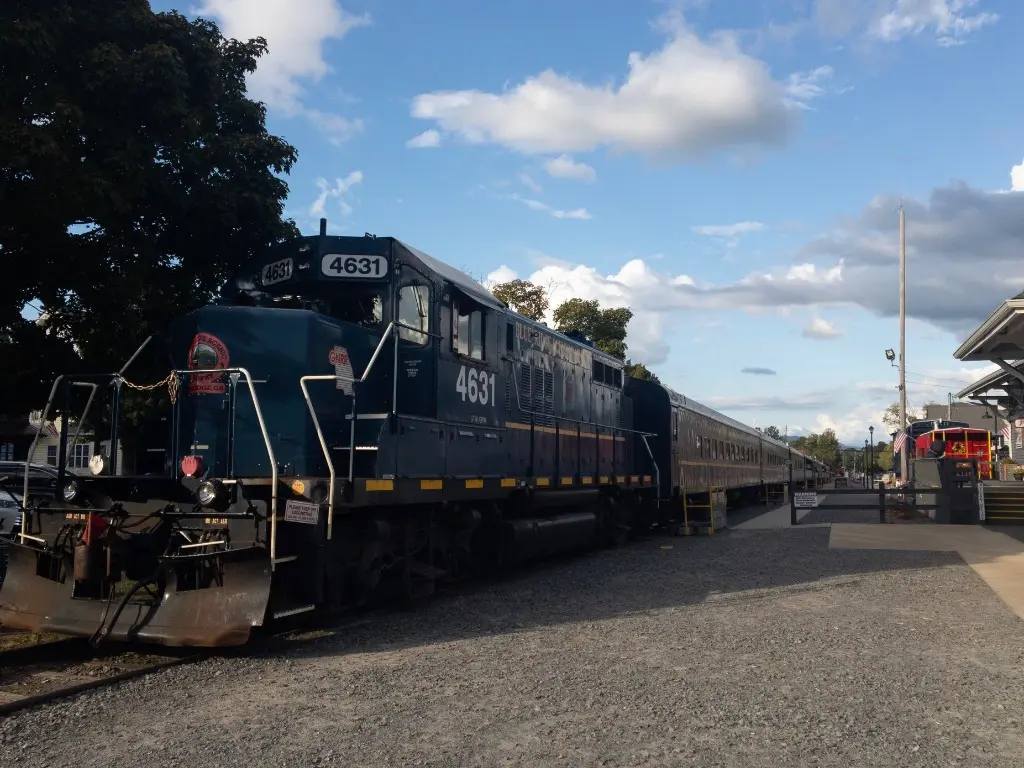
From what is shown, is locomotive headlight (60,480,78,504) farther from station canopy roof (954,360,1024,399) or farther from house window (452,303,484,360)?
station canopy roof (954,360,1024,399)

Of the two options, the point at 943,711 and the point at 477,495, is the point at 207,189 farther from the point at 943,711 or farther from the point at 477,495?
the point at 943,711

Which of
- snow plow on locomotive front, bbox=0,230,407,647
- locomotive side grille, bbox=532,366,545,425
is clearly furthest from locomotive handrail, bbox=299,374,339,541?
locomotive side grille, bbox=532,366,545,425

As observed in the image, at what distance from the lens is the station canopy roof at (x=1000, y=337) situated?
49.0 feet

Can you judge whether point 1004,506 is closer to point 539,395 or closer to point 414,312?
point 539,395

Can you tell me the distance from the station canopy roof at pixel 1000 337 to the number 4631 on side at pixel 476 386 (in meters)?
8.93

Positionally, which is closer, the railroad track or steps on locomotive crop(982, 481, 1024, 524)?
the railroad track

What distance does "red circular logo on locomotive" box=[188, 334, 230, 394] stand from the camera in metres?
8.19

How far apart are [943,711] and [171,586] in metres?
5.68

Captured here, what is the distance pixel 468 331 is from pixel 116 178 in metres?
4.39

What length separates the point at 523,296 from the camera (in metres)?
36.1

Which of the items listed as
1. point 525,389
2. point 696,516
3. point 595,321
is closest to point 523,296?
point 595,321

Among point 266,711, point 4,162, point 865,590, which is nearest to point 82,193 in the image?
point 4,162

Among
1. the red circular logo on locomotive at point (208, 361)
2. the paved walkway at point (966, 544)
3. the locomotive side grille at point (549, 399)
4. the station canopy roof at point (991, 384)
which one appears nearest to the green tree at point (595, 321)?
the station canopy roof at point (991, 384)

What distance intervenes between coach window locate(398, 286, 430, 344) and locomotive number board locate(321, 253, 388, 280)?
33cm
